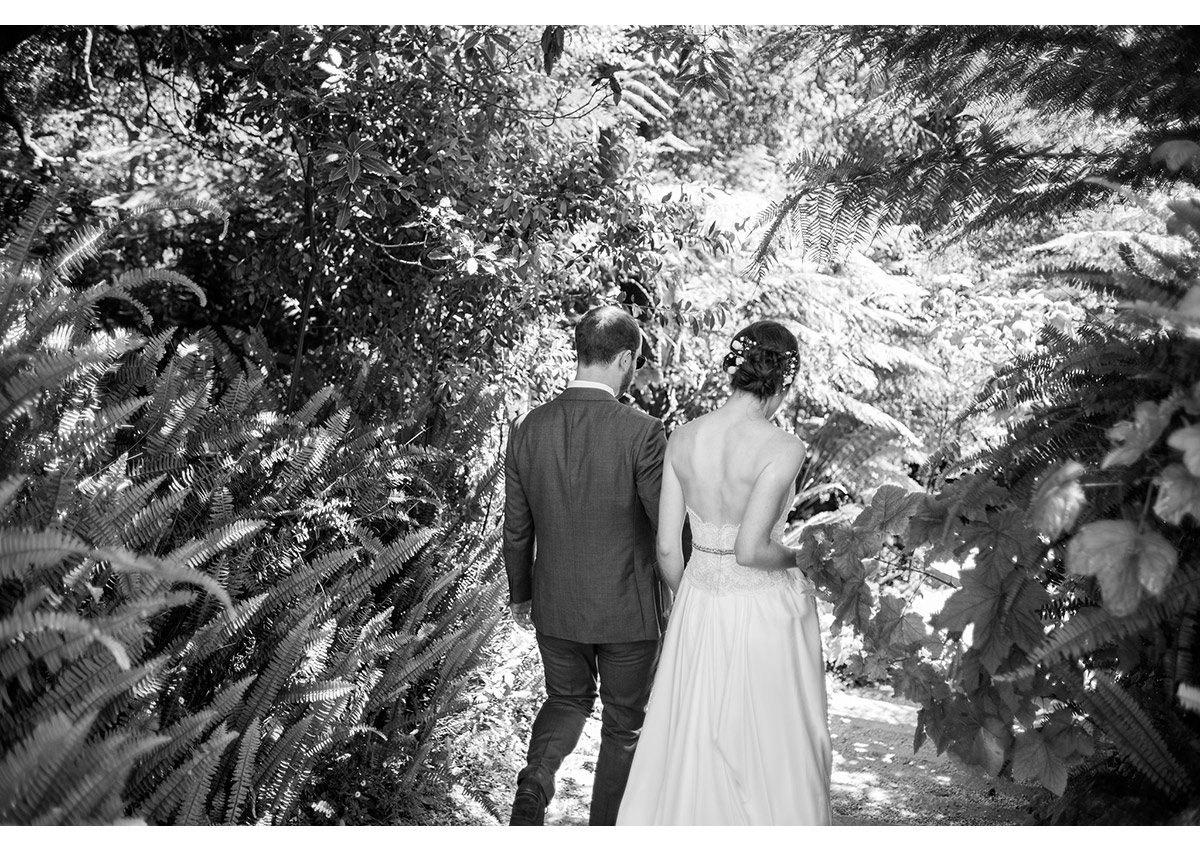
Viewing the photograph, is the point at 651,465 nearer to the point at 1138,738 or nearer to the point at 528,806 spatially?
the point at 528,806

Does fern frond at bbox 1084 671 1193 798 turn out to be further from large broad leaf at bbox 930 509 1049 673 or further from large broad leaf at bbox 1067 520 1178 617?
large broad leaf at bbox 1067 520 1178 617

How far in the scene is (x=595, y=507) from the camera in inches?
145

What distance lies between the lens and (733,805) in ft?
11.4

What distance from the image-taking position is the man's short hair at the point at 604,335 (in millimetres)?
3693

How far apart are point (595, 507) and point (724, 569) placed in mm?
518

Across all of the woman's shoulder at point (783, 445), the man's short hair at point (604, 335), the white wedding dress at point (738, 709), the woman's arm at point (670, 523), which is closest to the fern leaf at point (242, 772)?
the white wedding dress at point (738, 709)

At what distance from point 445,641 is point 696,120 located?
6791 millimetres

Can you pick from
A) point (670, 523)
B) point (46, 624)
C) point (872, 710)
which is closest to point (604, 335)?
point (670, 523)

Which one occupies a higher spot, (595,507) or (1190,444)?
(1190,444)

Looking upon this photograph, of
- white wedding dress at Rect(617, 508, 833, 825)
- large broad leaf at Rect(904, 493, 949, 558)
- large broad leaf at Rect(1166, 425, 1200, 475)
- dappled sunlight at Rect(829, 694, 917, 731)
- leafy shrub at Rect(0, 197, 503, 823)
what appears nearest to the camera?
large broad leaf at Rect(1166, 425, 1200, 475)

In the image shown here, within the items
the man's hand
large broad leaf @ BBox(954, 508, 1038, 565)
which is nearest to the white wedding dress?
the man's hand

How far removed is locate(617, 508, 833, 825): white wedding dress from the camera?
3.45 metres

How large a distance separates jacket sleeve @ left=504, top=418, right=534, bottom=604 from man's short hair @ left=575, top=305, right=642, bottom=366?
1.34ft

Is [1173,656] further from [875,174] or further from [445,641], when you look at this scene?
[445,641]
